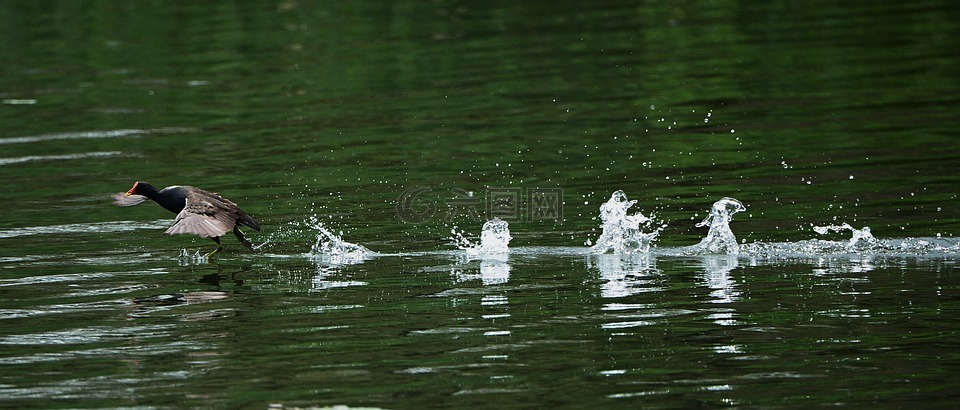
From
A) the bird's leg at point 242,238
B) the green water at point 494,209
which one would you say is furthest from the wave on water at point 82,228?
the bird's leg at point 242,238

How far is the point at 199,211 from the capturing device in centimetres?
1165

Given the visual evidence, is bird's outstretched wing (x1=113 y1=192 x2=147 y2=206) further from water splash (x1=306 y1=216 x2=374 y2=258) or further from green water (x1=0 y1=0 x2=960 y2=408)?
water splash (x1=306 y1=216 x2=374 y2=258)

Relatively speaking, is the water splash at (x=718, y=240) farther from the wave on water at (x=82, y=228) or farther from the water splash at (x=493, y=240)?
the wave on water at (x=82, y=228)

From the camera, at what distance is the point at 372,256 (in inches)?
472

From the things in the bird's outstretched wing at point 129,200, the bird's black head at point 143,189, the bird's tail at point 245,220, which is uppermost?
the bird's black head at point 143,189

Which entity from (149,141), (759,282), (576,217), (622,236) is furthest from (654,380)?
(149,141)

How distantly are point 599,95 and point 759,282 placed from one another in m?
10.4

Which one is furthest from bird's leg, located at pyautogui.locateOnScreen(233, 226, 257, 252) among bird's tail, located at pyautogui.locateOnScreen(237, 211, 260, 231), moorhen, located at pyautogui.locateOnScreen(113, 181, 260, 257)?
bird's tail, located at pyautogui.locateOnScreen(237, 211, 260, 231)

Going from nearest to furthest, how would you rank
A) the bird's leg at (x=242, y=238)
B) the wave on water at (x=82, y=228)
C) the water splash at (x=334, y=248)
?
the water splash at (x=334, y=248) < the bird's leg at (x=242, y=238) < the wave on water at (x=82, y=228)

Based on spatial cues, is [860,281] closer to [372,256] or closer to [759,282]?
[759,282]

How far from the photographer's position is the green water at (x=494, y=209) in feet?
27.5

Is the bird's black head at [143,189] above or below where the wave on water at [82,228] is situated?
above

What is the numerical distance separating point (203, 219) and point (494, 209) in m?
3.58

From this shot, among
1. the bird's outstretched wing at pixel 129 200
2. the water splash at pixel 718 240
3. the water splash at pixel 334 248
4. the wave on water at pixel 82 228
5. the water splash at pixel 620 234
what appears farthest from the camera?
the wave on water at pixel 82 228
